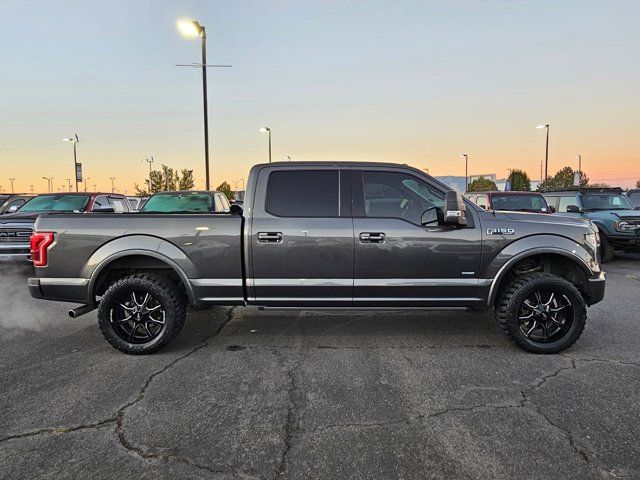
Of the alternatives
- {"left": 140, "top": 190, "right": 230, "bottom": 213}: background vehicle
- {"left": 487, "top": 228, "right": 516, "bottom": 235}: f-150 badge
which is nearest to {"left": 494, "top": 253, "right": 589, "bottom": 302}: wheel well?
{"left": 487, "top": 228, "right": 516, "bottom": 235}: f-150 badge

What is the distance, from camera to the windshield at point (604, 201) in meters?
11.7

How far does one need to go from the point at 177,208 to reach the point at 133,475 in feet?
27.3

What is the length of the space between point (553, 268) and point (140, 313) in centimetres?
460

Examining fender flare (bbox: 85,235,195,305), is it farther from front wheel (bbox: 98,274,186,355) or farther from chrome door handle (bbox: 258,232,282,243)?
chrome door handle (bbox: 258,232,282,243)

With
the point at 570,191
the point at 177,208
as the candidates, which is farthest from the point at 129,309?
the point at 570,191

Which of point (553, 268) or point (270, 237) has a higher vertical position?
point (270, 237)

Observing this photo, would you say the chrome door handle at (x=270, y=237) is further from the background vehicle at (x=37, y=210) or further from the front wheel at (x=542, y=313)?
the background vehicle at (x=37, y=210)

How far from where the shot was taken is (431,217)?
4.54 m

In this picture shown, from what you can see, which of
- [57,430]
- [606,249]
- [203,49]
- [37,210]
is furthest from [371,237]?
[203,49]

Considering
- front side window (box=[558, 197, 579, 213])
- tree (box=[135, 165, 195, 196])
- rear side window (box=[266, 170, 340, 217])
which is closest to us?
rear side window (box=[266, 170, 340, 217])

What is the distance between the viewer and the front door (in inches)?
175

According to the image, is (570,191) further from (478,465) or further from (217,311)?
(478,465)

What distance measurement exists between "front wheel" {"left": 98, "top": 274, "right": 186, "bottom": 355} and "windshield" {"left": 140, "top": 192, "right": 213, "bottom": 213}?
5.73 metres

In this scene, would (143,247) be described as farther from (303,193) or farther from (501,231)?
(501,231)
